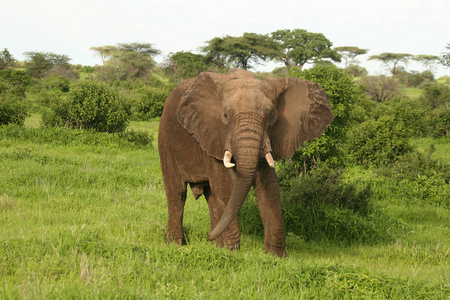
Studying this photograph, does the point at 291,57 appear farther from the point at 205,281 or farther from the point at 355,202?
the point at 205,281

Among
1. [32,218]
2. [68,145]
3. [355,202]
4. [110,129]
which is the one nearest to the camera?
[32,218]

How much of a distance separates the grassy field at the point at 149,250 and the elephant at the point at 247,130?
1.58 ft

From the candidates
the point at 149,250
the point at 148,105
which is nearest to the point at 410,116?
the point at 148,105

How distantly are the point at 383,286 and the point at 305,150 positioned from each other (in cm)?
611

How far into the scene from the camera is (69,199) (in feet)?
29.1

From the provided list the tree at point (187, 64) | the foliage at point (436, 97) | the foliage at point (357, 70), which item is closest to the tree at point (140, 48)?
the tree at point (187, 64)

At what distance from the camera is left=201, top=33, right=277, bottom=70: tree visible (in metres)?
46.8

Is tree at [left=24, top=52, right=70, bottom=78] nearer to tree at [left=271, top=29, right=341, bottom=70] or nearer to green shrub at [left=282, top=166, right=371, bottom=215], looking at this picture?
tree at [left=271, top=29, right=341, bottom=70]

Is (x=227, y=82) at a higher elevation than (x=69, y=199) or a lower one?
higher

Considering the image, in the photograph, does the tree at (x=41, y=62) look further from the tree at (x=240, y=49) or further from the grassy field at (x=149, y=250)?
the grassy field at (x=149, y=250)

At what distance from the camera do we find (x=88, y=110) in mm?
16891

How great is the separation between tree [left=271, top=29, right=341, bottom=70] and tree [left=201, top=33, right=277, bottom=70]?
158 cm

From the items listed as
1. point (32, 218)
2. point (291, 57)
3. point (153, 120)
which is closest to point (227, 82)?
point (32, 218)

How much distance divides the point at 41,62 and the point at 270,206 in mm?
49114
